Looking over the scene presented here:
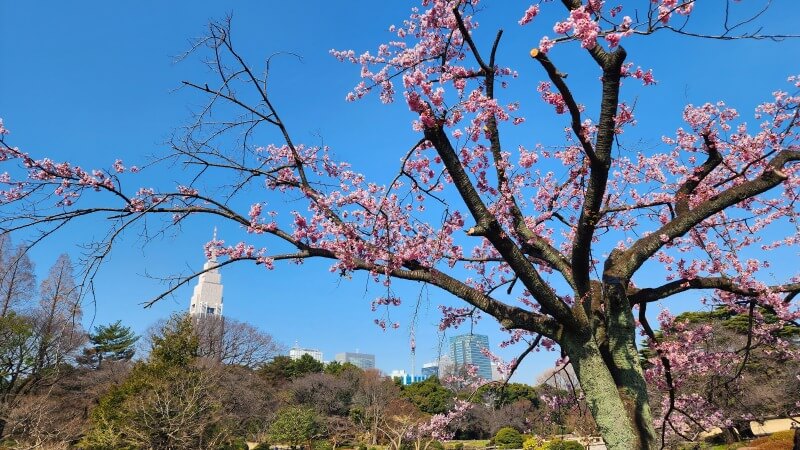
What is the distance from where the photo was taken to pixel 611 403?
3.57 meters

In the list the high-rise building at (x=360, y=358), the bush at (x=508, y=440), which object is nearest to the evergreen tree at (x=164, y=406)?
the bush at (x=508, y=440)

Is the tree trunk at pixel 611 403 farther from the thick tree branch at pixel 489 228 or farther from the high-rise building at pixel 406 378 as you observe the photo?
the high-rise building at pixel 406 378

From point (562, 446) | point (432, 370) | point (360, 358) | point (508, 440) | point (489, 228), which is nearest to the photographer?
point (489, 228)

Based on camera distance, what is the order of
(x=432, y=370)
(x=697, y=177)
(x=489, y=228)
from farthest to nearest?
(x=432, y=370)
(x=697, y=177)
(x=489, y=228)

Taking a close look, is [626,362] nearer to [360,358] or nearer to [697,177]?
[697,177]

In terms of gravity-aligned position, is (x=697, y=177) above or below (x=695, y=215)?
above

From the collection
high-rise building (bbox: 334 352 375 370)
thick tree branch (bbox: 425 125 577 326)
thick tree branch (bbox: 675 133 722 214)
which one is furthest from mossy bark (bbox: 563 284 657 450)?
high-rise building (bbox: 334 352 375 370)

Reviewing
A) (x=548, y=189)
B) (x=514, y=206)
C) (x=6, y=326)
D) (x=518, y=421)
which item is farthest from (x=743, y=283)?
(x=518, y=421)

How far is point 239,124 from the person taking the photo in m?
4.55

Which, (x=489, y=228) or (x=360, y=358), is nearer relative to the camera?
(x=489, y=228)

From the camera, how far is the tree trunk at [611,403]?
137 inches

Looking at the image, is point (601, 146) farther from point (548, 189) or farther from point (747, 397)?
point (747, 397)

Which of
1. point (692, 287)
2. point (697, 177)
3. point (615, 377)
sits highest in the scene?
point (697, 177)

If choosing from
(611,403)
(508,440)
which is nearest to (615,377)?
(611,403)
